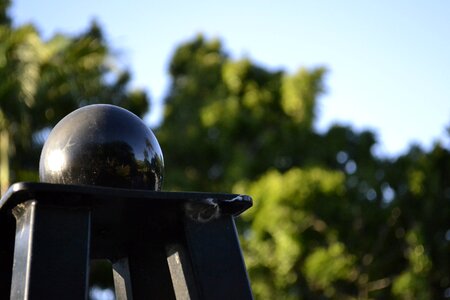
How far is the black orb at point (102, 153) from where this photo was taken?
7.53 feet

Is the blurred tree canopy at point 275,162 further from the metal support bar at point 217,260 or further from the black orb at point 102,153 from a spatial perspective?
the metal support bar at point 217,260

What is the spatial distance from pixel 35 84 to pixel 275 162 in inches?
342

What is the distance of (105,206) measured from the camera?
6.80ft

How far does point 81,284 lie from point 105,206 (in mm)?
229

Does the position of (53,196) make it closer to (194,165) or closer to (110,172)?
(110,172)

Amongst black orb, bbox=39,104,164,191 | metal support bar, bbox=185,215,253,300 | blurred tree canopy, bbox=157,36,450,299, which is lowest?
metal support bar, bbox=185,215,253,300

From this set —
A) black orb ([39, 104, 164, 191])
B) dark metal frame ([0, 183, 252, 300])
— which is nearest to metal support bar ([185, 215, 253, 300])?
dark metal frame ([0, 183, 252, 300])

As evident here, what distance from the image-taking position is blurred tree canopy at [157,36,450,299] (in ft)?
50.4

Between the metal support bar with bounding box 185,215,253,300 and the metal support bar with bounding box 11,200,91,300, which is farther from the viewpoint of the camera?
the metal support bar with bounding box 185,215,253,300

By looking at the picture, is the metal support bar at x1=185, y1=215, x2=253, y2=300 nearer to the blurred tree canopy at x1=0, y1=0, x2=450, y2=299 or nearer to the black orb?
the black orb

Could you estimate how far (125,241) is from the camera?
2.41 metres

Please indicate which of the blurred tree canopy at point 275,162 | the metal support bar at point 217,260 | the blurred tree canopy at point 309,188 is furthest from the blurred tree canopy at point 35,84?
the metal support bar at point 217,260

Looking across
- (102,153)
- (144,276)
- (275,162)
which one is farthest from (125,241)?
(275,162)

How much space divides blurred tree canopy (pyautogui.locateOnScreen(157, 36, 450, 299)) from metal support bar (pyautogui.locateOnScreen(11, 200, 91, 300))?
13.4 m
